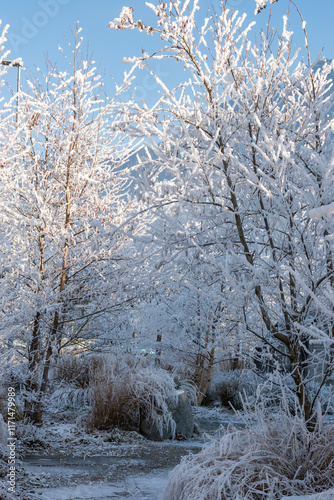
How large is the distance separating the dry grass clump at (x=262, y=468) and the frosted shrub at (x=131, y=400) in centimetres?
325

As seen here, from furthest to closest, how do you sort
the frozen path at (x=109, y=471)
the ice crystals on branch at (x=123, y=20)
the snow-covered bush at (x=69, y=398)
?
the snow-covered bush at (x=69, y=398) → the frozen path at (x=109, y=471) → the ice crystals on branch at (x=123, y=20)

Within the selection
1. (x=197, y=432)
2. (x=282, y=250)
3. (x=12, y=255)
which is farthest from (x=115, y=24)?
(x=197, y=432)

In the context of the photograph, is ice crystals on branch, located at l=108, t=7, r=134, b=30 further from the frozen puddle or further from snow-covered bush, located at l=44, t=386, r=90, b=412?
snow-covered bush, located at l=44, t=386, r=90, b=412

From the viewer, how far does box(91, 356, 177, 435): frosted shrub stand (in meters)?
6.74

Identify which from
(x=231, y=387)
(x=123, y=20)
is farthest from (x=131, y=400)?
(x=123, y=20)

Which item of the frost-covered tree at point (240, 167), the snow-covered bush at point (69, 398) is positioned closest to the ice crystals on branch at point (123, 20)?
the frost-covered tree at point (240, 167)

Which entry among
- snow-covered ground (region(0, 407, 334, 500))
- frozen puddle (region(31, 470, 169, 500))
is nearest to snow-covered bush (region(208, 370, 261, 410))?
snow-covered ground (region(0, 407, 334, 500))

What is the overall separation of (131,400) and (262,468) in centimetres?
404

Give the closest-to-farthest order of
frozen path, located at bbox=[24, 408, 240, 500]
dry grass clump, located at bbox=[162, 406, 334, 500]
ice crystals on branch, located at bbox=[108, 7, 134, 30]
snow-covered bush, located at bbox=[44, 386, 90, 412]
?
dry grass clump, located at bbox=[162, 406, 334, 500], ice crystals on branch, located at bbox=[108, 7, 134, 30], frozen path, located at bbox=[24, 408, 240, 500], snow-covered bush, located at bbox=[44, 386, 90, 412]

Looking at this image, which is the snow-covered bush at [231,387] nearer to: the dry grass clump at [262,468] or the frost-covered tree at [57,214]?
the frost-covered tree at [57,214]

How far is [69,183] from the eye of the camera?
6809 millimetres

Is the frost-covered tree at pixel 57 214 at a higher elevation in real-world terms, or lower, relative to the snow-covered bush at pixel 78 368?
higher

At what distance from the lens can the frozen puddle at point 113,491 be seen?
4011 millimetres

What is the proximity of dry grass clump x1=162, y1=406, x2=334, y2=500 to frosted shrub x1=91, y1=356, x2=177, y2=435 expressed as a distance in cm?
325
